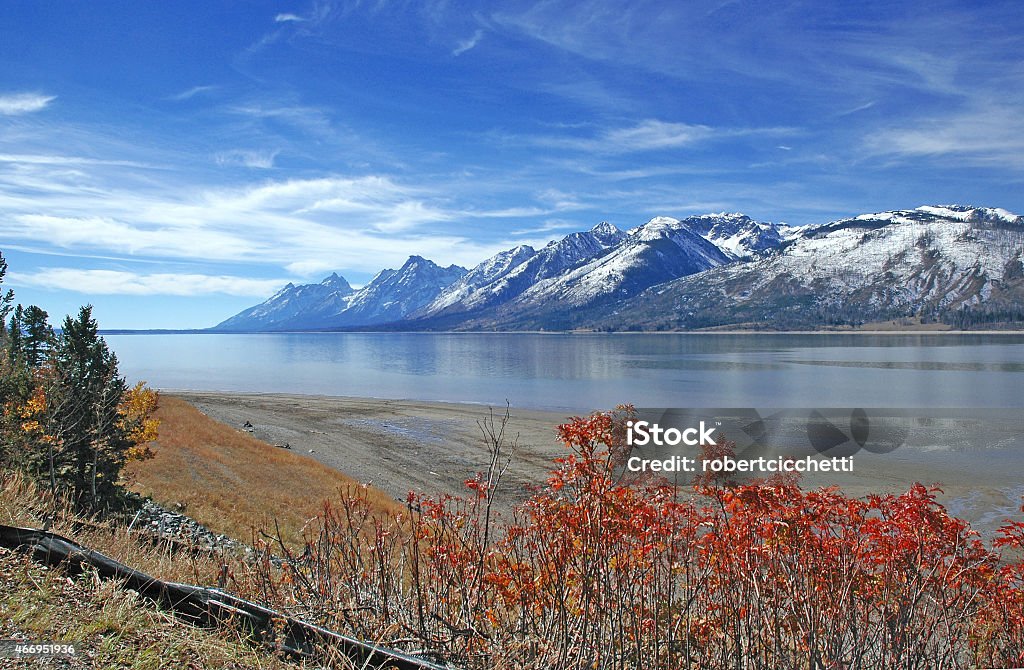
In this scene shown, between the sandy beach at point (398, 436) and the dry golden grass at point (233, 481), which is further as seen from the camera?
the sandy beach at point (398, 436)

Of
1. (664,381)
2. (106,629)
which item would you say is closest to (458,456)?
(106,629)

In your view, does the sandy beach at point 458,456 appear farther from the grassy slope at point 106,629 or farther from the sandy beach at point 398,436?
the grassy slope at point 106,629

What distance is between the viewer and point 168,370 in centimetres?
11862

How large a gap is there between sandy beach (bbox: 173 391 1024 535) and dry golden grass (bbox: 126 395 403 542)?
3.59m

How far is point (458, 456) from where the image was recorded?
120ft

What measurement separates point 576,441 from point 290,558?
15.3ft

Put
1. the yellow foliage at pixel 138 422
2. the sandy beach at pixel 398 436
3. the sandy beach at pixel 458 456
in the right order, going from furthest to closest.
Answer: the sandy beach at pixel 398 436, the sandy beach at pixel 458 456, the yellow foliage at pixel 138 422

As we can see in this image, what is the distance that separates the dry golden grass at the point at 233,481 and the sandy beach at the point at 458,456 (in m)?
3.59

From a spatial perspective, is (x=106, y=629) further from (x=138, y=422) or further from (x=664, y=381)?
(x=664, y=381)

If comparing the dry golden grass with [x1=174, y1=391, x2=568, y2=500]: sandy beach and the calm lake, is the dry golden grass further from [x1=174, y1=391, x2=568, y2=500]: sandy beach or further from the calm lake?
the calm lake

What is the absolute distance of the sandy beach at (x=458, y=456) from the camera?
91.7ft

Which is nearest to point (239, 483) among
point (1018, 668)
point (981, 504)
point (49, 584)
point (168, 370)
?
point (49, 584)

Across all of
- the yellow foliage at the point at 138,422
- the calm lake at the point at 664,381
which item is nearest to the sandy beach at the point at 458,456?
the calm lake at the point at 664,381

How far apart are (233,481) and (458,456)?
14.9 metres
